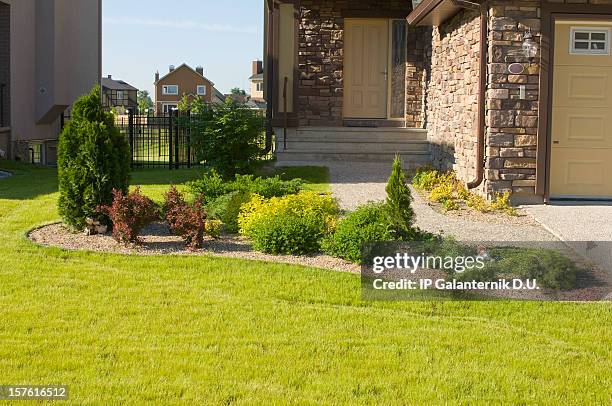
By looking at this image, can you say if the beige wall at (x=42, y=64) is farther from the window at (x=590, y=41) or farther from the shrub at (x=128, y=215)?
the window at (x=590, y=41)

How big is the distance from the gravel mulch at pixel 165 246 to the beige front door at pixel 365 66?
9298mm

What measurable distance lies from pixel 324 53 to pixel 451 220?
8.01 metres

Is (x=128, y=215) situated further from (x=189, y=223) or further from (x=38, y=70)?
(x=38, y=70)

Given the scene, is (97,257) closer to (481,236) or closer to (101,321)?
(101,321)

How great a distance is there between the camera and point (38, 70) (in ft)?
66.8

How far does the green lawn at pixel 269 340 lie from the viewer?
4965 mm

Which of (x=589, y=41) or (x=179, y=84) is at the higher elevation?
(x=179, y=84)

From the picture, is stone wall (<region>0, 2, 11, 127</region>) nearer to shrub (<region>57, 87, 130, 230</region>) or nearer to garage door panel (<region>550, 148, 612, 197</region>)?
shrub (<region>57, 87, 130, 230</region>)

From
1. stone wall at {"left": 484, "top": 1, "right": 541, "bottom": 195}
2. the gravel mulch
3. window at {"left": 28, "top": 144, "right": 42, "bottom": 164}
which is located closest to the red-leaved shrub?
the gravel mulch

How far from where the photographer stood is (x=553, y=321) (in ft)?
21.2

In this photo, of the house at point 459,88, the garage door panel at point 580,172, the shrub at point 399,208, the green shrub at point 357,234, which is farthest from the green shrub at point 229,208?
the garage door panel at point 580,172

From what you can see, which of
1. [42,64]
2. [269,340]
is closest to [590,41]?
[269,340]

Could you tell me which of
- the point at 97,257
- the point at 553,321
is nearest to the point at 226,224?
the point at 97,257

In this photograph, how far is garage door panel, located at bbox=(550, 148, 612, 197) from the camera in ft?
41.1
